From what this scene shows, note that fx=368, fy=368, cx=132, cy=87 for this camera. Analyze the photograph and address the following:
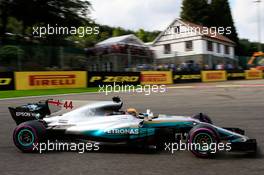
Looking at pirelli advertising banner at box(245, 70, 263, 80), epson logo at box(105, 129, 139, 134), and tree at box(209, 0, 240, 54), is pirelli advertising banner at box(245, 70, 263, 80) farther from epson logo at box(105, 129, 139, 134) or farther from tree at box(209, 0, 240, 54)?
tree at box(209, 0, 240, 54)

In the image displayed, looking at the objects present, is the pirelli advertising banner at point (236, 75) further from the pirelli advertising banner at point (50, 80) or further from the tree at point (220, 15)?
the tree at point (220, 15)

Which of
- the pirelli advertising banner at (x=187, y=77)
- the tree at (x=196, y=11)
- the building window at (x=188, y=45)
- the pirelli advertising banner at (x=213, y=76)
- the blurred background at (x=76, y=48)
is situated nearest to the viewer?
the blurred background at (x=76, y=48)

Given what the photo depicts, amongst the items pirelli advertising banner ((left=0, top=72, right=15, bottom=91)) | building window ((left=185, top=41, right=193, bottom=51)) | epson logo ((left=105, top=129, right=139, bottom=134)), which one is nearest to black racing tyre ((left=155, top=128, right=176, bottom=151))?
epson logo ((left=105, top=129, right=139, bottom=134))

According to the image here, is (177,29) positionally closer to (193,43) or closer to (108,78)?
(193,43)

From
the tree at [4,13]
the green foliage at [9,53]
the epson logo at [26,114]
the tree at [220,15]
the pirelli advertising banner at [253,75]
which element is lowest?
the epson logo at [26,114]

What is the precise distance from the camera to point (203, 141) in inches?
208

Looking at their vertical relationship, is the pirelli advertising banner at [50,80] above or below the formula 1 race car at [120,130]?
above

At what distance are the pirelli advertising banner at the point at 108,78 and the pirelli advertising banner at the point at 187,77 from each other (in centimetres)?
463

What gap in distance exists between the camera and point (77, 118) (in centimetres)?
598

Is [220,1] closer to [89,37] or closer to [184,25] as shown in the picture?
[184,25]

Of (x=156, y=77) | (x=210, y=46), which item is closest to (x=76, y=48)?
(x=156, y=77)

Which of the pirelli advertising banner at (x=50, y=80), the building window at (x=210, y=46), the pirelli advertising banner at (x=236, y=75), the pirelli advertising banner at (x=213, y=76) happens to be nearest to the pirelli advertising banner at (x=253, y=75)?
the pirelli advertising banner at (x=236, y=75)

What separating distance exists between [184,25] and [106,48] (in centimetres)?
2331

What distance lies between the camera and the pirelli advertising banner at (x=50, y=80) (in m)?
17.6
